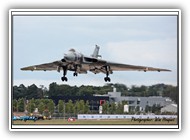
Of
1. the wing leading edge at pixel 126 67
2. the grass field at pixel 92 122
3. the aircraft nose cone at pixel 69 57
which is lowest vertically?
the grass field at pixel 92 122

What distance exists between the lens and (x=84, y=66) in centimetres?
1352

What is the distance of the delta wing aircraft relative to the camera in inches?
525

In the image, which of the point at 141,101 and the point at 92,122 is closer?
the point at 92,122

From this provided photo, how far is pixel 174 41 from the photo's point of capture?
43.5 feet

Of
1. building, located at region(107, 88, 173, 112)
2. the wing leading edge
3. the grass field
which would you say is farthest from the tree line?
the grass field

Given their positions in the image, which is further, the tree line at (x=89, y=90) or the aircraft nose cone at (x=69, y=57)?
the tree line at (x=89, y=90)

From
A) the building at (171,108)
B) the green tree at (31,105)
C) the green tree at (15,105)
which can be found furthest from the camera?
the green tree at (31,105)

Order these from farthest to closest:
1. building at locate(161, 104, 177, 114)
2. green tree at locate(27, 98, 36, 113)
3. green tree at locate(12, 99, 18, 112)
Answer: green tree at locate(27, 98, 36, 113)
building at locate(161, 104, 177, 114)
green tree at locate(12, 99, 18, 112)

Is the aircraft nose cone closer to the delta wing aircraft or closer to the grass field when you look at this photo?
the delta wing aircraft

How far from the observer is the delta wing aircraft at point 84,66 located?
1333 centimetres

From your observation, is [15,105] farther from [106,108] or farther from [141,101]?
[141,101]

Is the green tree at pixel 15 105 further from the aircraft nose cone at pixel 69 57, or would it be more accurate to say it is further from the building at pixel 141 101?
the building at pixel 141 101

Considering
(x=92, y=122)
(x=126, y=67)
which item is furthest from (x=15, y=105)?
(x=126, y=67)

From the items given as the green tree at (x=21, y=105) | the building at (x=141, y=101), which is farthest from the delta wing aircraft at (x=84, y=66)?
the green tree at (x=21, y=105)
